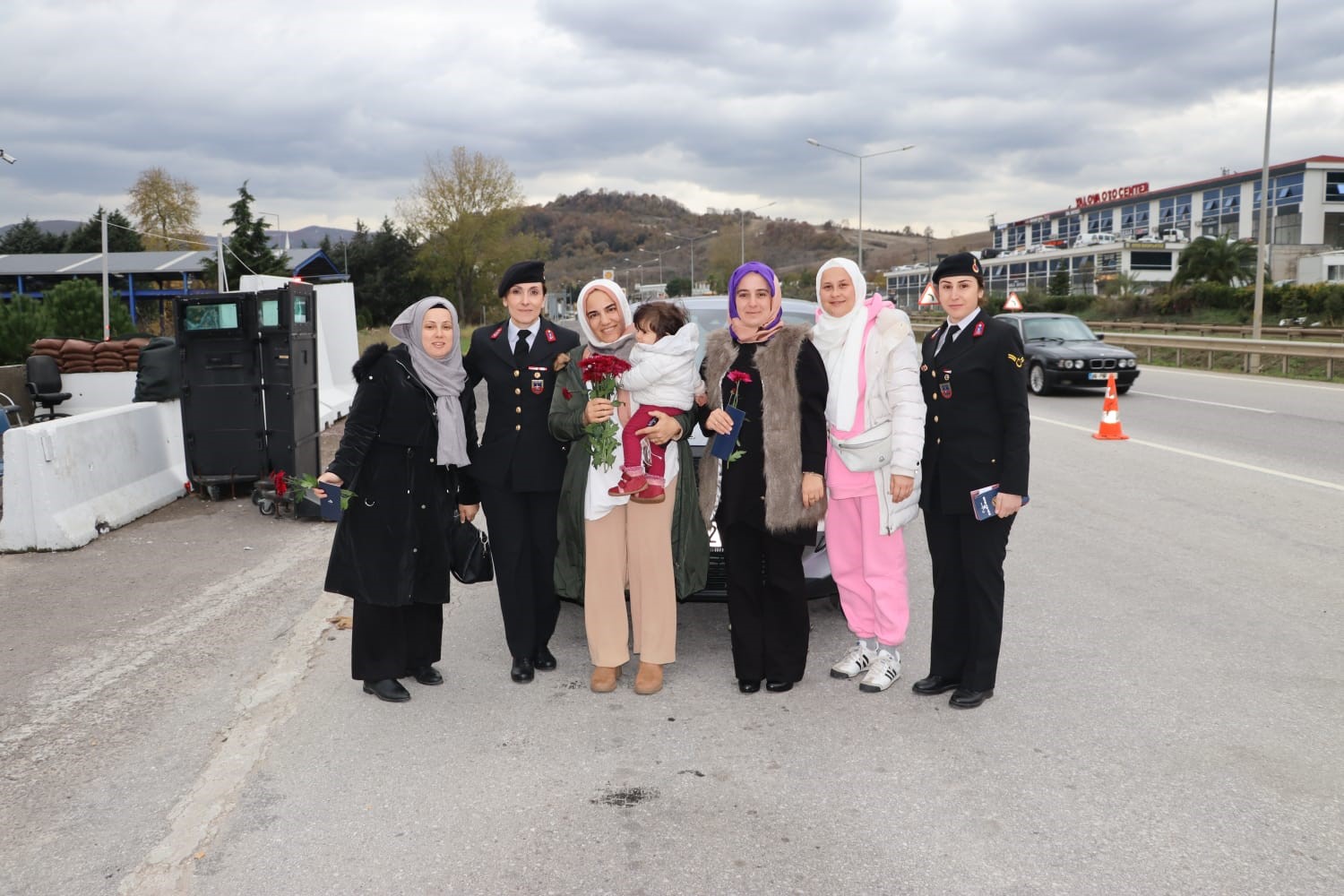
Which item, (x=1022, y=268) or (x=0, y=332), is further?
(x=1022, y=268)

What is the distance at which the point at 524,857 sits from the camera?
326cm

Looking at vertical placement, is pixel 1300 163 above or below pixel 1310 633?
above

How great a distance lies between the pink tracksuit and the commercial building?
68213 mm

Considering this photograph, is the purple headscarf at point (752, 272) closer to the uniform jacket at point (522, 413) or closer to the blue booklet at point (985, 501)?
the uniform jacket at point (522, 413)

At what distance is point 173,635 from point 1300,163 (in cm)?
9379

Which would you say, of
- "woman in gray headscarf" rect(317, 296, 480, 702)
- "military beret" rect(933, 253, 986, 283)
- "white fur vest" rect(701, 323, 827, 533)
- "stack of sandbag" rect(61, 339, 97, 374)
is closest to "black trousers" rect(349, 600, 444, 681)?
"woman in gray headscarf" rect(317, 296, 480, 702)

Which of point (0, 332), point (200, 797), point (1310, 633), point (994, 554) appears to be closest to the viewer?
point (200, 797)

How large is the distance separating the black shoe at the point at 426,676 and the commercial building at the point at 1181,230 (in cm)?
6908

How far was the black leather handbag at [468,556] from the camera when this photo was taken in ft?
16.2

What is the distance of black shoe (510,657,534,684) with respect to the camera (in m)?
4.94

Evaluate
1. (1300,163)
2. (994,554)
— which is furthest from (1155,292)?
(994,554)

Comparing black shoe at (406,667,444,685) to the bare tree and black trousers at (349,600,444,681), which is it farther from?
the bare tree

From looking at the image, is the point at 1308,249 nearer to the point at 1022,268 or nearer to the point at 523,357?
the point at 1022,268

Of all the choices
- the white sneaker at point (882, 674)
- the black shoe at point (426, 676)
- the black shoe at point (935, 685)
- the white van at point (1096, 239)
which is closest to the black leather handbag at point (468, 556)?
the black shoe at point (426, 676)
